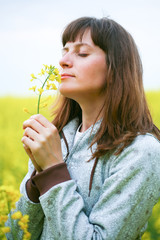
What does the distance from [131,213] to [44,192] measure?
358mm

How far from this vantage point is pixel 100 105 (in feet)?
5.26

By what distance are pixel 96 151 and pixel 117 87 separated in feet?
1.12

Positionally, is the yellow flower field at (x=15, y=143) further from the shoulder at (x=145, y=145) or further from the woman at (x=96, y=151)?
the shoulder at (x=145, y=145)

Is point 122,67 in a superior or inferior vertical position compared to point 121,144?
superior

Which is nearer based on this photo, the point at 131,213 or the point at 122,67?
the point at 131,213

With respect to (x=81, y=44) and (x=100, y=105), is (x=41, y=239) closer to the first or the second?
(x=100, y=105)

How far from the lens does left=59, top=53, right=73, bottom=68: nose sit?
4.90 feet

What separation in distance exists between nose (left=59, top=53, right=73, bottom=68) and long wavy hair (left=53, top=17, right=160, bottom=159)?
0.13 meters

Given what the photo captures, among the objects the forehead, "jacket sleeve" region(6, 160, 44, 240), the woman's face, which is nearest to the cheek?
the woman's face

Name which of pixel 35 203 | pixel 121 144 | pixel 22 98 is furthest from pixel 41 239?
pixel 22 98

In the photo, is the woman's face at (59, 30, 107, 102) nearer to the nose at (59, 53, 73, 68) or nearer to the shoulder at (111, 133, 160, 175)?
the nose at (59, 53, 73, 68)

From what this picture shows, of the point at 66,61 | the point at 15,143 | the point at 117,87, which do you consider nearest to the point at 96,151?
the point at 117,87

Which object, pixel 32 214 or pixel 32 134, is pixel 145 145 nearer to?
pixel 32 134

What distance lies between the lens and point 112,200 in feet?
4.13
